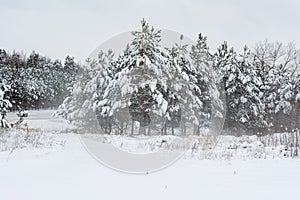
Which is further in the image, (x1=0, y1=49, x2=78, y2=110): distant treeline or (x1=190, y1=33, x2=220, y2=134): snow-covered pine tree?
(x1=0, y1=49, x2=78, y2=110): distant treeline

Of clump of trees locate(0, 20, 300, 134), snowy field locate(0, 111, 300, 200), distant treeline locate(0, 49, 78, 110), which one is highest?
distant treeline locate(0, 49, 78, 110)

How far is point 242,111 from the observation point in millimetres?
20859

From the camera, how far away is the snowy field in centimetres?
368

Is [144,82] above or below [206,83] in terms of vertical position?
below

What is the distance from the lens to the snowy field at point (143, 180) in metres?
3.68

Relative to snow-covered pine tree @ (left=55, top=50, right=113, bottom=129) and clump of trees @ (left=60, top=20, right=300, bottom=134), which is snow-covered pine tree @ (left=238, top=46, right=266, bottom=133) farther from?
snow-covered pine tree @ (left=55, top=50, right=113, bottom=129)

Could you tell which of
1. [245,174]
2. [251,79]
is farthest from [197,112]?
[245,174]

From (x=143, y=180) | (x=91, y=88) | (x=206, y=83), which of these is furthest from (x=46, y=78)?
(x=143, y=180)

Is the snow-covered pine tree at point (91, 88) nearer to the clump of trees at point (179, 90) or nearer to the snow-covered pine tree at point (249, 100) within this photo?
the clump of trees at point (179, 90)

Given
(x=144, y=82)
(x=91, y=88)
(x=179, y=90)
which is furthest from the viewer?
(x=91, y=88)

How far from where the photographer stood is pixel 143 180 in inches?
175

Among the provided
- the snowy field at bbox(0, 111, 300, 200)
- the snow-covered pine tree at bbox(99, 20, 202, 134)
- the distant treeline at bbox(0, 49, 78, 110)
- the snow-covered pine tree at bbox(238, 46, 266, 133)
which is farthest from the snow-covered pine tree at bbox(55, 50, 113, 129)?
the distant treeline at bbox(0, 49, 78, 110)

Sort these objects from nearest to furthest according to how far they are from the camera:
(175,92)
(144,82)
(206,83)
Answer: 1. (144,82)
2. (175,92)
3. (206,83)

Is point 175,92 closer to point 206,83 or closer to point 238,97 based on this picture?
point 206,83
